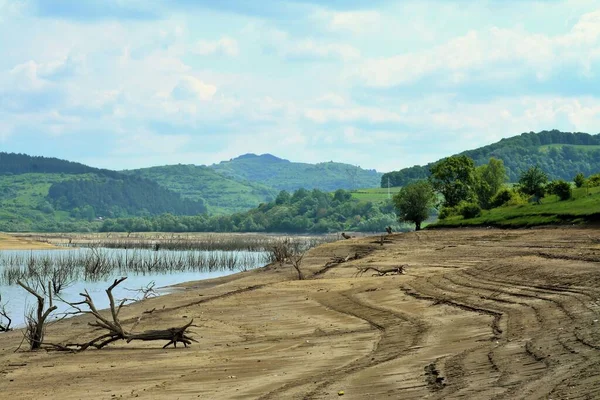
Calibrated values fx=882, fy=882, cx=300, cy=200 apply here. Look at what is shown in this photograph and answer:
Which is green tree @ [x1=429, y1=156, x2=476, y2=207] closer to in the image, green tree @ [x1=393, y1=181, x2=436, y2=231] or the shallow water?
green tree @ [x1=393, y1=181, x2=436, y2=231]

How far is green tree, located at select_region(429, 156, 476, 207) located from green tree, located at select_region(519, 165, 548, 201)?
11.2 meters

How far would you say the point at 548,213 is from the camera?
55.7 meters

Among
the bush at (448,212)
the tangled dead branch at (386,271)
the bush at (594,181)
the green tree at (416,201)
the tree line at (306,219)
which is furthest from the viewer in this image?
the tree line at (306,219)

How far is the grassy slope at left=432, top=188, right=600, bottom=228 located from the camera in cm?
5066

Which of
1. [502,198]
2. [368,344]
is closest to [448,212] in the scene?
[502,198]

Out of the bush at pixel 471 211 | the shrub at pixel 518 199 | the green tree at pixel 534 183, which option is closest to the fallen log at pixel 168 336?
the shrub at pixel 518 199

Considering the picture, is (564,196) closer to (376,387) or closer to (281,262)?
(281,262)

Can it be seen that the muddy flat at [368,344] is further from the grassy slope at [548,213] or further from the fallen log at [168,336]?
the grassy slope at [548,213]

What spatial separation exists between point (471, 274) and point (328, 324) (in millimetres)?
8069

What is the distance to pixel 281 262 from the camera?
49312mm

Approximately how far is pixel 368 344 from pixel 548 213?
41122 mm

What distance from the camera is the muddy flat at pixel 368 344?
39.6 ft

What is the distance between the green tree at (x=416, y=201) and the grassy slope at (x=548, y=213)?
1373 centimetres

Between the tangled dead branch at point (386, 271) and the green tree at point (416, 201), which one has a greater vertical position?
the green tree at point (416, 201)
